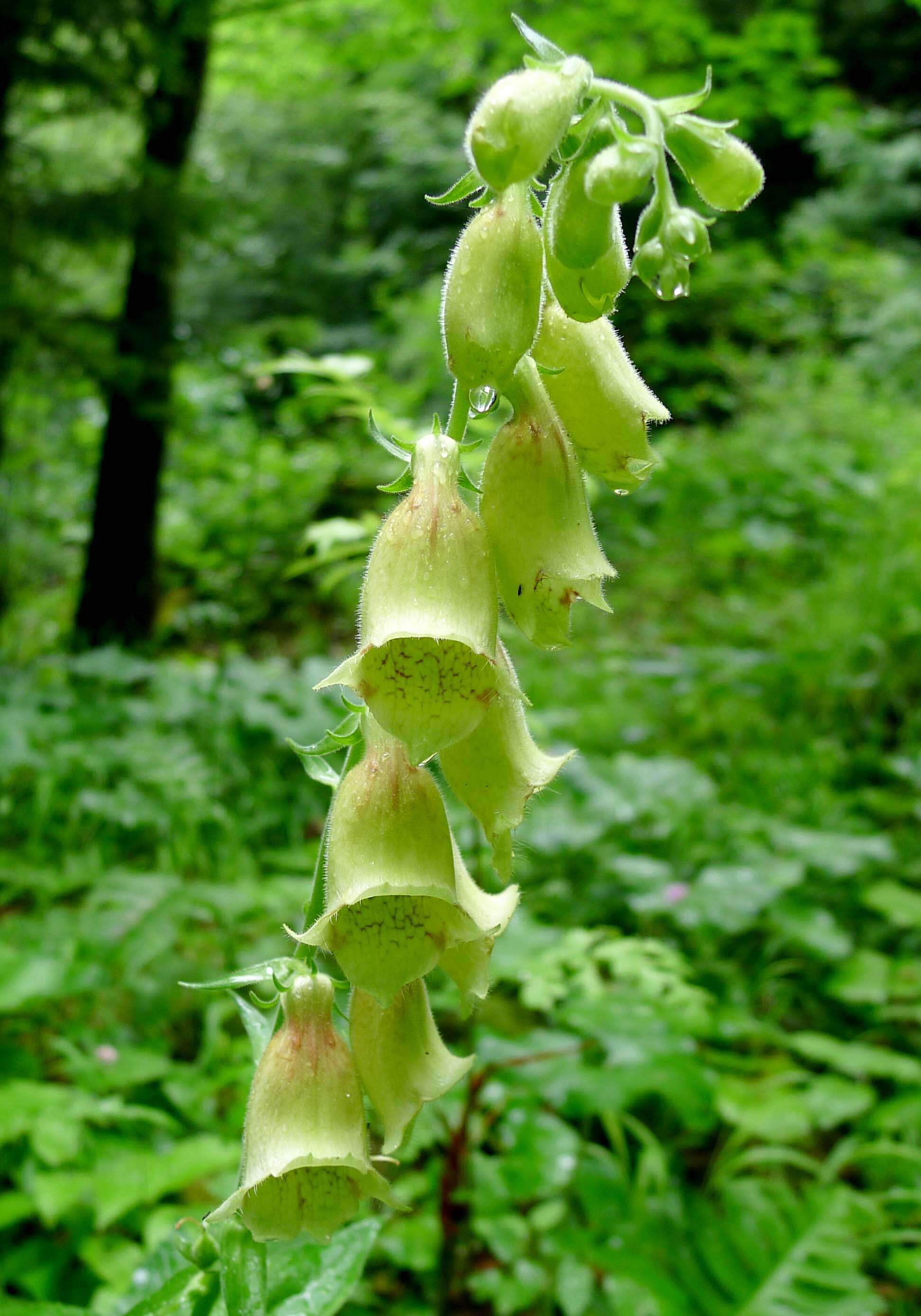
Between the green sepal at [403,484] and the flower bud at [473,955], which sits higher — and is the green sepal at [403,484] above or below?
above

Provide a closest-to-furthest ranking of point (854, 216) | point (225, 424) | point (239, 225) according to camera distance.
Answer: point (239, 225) → point (225, 424) → point (854, 216)

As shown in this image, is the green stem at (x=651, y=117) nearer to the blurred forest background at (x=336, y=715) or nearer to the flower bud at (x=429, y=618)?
the flower bud at (x=429, y=618)

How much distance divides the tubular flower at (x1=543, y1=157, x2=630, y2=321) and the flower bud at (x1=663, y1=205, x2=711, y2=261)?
1.6 inches

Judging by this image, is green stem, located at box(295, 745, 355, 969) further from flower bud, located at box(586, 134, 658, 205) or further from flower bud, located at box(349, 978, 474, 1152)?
flower bud, located at box(586, 134, 658, 205)

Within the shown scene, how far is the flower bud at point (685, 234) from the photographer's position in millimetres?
651

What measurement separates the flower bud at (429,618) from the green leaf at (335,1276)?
583 mm

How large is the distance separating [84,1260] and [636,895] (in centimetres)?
136

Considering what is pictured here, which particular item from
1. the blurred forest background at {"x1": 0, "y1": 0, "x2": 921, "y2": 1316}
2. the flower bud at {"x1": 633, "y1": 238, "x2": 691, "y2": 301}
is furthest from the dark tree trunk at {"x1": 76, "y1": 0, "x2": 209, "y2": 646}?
the flower bud at {"x1": 633, "y1": 238, "x2": 691, "y2": 301}

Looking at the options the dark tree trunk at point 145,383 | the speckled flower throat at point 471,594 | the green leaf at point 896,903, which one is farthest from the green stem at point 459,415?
the dark tree trunk at point 145,383

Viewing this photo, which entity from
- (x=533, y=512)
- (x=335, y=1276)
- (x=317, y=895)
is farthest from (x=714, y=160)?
(x=335, y=1276)

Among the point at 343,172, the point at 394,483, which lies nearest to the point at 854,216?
the point at 343,172

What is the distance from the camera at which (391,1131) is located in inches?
32.4

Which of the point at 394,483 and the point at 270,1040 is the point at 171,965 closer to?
the point at 270,1040

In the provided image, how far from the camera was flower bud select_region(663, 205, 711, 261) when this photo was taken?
651mm
